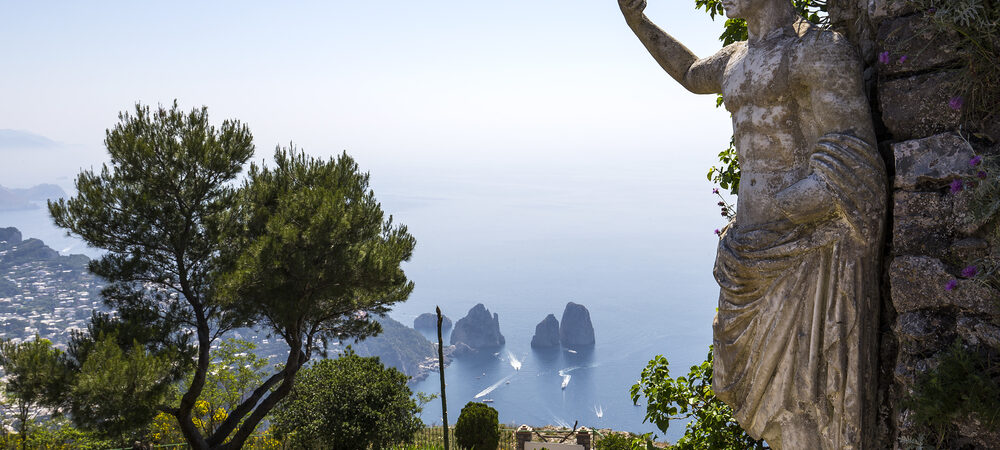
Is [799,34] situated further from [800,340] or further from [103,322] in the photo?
[103,322]

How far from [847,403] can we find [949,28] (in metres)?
1.49

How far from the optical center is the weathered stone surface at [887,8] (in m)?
2.91

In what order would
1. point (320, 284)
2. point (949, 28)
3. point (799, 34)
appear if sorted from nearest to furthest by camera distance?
point (949, 28) < point (799, 34) < point (320, 284)

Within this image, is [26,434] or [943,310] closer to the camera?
[943,310]

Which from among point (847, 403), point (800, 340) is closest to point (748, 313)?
point (800, 340)

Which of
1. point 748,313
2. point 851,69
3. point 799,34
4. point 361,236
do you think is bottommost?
point 748,313

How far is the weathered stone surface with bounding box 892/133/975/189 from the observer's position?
2.71m

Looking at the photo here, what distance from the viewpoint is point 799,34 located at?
3180 millimetres

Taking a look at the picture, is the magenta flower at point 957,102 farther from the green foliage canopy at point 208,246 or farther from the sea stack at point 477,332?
the sea stack at point 477,332

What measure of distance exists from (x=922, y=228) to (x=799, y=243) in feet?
1.46

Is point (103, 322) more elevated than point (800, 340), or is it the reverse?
point (103, 322)

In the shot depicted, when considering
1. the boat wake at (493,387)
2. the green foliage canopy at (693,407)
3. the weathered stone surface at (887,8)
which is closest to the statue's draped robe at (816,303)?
the weathered stone surface at (887,8)

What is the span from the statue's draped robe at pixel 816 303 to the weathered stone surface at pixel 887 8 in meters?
0.54

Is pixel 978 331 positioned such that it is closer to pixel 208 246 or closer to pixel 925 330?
pixel 925 330
